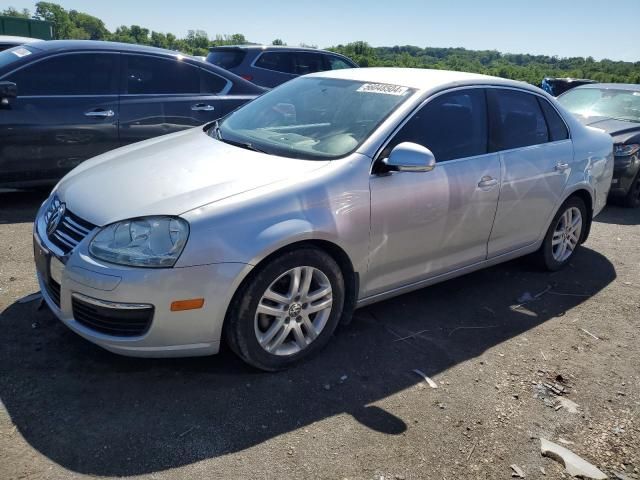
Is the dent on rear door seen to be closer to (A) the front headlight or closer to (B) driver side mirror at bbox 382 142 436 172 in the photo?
(B) driver side mirror at bbox 382 142 436 172

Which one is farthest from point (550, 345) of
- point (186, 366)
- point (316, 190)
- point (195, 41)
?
point (195, 41)

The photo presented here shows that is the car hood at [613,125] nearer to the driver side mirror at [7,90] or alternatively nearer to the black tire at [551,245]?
the black tire at [551,245]

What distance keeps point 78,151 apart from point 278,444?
4.12 m

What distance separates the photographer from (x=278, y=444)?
8.43ft

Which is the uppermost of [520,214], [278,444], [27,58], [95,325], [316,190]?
[27,58]

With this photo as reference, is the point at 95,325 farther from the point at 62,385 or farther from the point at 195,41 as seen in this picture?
the point at 195,41

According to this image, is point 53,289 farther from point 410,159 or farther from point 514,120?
point 514,120

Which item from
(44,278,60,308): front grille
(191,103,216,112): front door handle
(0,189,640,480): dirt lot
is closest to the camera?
(0,189,640,480): dirt lot

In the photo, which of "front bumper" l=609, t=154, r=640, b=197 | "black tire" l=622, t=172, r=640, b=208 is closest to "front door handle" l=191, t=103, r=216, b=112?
"front bumper" l=609, t=154, r=640, b=197

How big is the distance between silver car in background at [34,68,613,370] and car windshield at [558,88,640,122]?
14.3ft

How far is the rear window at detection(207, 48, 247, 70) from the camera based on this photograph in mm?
10575

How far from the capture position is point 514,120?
167 inches

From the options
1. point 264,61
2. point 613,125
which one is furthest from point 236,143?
point 264,61

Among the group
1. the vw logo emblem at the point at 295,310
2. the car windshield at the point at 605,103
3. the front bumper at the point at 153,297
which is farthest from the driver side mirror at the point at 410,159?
the car windshield at the point at 605,103
